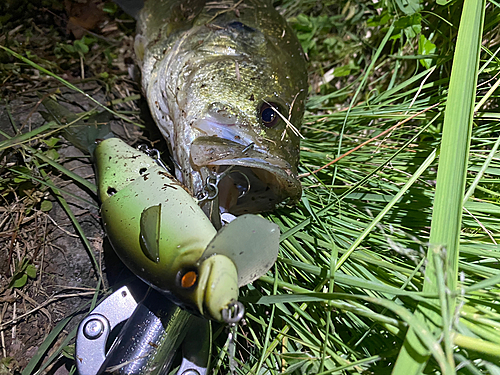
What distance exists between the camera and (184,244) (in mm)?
879

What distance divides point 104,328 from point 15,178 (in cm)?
81

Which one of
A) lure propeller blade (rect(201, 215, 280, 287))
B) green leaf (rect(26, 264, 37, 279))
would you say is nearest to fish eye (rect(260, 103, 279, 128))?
lure propeller blade (rect(201, 215, 280, 287))

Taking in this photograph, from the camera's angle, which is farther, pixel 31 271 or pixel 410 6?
pixel 410 6

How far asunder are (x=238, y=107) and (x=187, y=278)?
2.22 feet

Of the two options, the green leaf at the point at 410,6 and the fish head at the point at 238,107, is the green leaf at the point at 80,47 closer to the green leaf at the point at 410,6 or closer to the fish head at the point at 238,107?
the fish head at the point at 238,107

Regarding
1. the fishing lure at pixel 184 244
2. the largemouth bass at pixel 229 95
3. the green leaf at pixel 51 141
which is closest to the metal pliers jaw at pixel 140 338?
the fishing lure at pixel 184 244

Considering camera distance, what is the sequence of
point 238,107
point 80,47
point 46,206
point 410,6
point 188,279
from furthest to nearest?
point 80,47, point 410,6, point 46,206, point 238,107, point 188,279

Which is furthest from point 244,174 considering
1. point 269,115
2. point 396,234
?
point 396,234

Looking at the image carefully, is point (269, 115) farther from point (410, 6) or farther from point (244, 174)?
point (410, 6)

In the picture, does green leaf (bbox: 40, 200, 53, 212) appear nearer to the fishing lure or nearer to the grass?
the grass

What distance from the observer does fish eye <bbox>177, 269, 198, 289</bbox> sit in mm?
839

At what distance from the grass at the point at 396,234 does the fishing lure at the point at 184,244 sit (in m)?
0.30

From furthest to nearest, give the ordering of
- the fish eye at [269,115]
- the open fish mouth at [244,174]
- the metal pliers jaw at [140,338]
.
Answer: the fish eye at [269,115] < the open fish mouth at [244,174] < the metal pliers jaw at [140,338]

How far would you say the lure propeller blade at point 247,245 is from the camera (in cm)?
85
